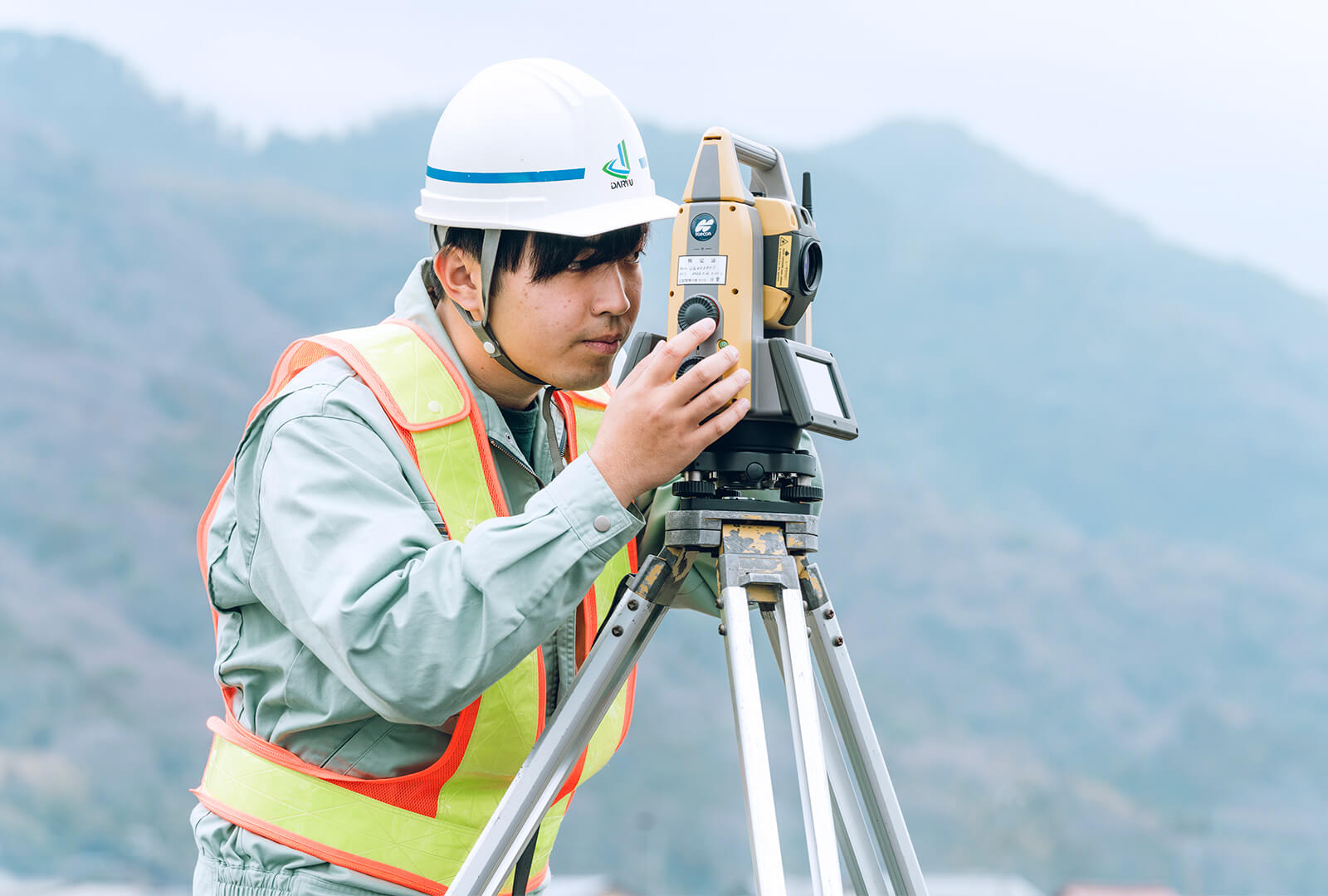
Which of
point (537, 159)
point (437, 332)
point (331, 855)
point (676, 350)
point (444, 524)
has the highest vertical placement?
point (537, 159)

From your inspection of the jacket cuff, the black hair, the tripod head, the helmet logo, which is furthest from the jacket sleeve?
the helmet logo

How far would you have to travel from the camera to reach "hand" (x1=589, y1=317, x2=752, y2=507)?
1.54 metres

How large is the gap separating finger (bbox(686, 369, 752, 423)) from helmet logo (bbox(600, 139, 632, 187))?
40cm

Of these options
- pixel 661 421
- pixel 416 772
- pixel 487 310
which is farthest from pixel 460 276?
pixel 416 772

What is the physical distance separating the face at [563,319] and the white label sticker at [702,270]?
12cm

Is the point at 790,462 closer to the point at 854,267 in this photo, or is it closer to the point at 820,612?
the point at 820,612

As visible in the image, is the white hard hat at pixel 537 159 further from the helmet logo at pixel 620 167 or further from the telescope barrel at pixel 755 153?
the telescope barrel at pixel 755 153

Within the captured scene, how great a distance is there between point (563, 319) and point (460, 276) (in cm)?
19

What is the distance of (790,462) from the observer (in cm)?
173

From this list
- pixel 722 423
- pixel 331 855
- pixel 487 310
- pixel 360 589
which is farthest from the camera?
pixel 487 310

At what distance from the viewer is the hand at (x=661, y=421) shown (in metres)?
1.54

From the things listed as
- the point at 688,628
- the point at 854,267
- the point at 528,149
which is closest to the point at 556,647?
the point at 528,149

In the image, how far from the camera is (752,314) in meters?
1.68

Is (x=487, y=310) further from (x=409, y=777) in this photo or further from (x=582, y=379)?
(x=409, y=777)
